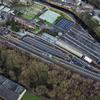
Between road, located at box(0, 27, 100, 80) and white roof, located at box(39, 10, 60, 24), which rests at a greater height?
white roof, located at box(39, 10, 60, 24)

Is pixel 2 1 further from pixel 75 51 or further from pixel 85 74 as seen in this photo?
pixel 85 74

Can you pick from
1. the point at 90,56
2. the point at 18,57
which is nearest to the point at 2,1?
the point at 18,57

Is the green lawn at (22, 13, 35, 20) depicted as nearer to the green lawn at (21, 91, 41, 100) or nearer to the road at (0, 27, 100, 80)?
the road at (0, 27, 100, 80)

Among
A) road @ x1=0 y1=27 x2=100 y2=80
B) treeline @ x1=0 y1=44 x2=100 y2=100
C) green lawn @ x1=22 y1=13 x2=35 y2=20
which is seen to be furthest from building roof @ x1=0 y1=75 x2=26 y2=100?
green lawn @ x1=22 y1=13 x2=35 y2=20

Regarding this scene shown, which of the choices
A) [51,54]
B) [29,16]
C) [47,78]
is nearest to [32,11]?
[29,16]

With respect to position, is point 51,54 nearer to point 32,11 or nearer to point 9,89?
point 9,89
